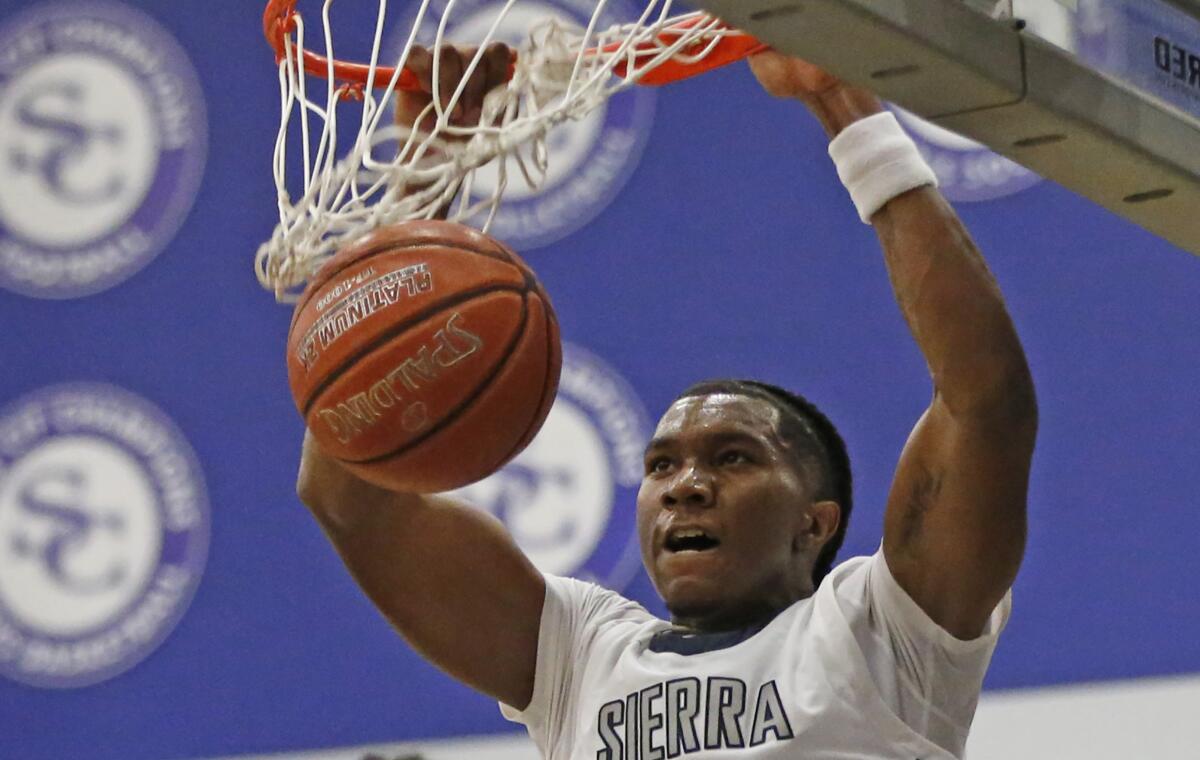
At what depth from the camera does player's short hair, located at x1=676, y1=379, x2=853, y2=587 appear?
2541mm

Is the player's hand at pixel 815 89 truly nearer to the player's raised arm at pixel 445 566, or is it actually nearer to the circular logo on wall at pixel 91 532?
the player's raised arm at pixel 445 566

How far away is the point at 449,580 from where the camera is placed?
2.53 meters

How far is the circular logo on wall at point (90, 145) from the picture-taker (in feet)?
14.3

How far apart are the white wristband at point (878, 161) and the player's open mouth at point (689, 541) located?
1.53 ft

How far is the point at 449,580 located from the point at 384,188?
52 cm

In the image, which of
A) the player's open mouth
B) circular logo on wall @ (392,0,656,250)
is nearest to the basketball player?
the player's open mouth

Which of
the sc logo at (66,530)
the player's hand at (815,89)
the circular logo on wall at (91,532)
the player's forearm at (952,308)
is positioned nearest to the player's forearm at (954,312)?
the player's forearm at (952,308)

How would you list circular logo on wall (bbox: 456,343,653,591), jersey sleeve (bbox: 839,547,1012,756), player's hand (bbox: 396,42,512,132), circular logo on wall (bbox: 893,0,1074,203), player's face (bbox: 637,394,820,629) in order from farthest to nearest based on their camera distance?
circular logo on wall (bbox: 456,343,653,591) < circular logo on wall (bbox: 893,0,1074,203) < player's hand (bbox: 396,42,512,132) < player's face (bbox: 637,394,820,629) < jersey sleeve (bbox: 839,547,1012,756)

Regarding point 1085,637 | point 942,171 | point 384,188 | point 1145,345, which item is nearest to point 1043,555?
point 1085,637

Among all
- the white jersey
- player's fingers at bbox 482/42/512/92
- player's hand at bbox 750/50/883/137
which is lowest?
the white jersey

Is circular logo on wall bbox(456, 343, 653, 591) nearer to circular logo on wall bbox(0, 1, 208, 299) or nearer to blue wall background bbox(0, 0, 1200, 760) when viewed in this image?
blue wall background bbox(0, 0, 1200, 760)

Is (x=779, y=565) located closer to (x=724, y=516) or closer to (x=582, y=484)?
(x=724, y=516)

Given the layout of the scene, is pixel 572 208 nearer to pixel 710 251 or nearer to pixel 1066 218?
pixel 710 251

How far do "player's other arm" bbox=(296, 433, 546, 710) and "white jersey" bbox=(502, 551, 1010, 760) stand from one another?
14 cm
